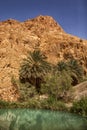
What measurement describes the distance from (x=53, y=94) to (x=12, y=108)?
9.74 metres

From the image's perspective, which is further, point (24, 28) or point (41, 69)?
point (24, 28)

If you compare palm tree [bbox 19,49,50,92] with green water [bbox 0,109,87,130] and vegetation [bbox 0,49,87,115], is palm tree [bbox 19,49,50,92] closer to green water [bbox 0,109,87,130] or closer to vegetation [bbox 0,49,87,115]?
vegetation [bbox 0,49,87,115]

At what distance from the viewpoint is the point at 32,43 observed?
312 ft

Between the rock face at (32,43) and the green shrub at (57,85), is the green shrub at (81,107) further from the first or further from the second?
the rock face at (32,43)

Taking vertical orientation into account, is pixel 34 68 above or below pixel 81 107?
above

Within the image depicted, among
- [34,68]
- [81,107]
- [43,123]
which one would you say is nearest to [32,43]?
[34,68]

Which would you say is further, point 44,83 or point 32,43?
point 32,43

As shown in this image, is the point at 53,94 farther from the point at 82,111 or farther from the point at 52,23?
the point at 52,23

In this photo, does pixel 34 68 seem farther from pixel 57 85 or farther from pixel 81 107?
pixel 81 107

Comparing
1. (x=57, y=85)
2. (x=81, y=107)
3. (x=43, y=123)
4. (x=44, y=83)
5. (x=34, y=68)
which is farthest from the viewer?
(x=44, y=83)

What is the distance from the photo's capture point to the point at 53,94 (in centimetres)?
6209

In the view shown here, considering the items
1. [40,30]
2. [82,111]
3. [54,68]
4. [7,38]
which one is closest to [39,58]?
[54,68]

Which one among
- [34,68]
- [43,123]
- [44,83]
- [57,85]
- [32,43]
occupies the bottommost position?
[43,123]

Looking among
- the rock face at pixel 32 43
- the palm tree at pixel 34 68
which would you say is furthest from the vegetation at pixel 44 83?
the rock face at pixel 32 43
